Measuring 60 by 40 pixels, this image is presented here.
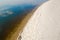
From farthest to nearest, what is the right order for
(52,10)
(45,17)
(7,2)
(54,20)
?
(7,2), (52,10), (45,17), (54,20)

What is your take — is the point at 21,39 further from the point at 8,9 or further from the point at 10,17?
the point at 8,9

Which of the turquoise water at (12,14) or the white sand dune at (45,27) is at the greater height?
the turquoise water at (12,14)

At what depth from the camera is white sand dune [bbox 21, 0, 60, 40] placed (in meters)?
Answer: 3.92

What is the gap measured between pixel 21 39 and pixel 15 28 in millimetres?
873

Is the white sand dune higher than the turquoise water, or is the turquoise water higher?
the turquoise water

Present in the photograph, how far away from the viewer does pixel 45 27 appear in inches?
169

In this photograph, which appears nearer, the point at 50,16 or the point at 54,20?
the point at 54,20

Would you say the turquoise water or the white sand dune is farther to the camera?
the turquoise water

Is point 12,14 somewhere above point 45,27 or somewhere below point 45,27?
above

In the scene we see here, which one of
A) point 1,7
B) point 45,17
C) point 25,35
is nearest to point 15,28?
point 25,35

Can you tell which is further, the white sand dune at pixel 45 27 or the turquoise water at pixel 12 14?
the turquoise water at pixel 12 14

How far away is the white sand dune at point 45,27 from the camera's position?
3.92m

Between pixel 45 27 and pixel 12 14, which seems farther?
pixel 12 14

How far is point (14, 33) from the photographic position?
15.4 feet
